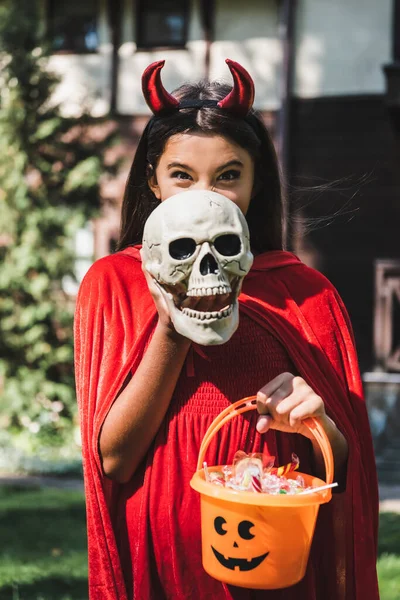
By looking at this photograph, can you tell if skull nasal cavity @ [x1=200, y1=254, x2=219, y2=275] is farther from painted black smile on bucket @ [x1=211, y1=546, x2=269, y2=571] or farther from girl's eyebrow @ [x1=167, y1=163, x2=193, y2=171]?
painted black smile on bucket @ [x1=211, y1=546, x2=269, y2=571]

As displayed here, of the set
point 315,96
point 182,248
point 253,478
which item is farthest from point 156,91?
point 315,96

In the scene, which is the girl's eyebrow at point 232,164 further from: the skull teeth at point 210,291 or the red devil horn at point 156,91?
the skull teeth at point 210,291

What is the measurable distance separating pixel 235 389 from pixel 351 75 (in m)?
9.92

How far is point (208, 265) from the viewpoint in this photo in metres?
1.70

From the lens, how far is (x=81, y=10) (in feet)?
40.2

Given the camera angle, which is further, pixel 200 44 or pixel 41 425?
pixel 200 44

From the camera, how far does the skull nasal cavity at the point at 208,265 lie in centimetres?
168

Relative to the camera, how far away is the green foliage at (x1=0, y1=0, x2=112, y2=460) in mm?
10508

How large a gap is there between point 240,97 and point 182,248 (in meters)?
0.54

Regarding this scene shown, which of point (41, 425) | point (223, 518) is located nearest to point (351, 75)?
point (41, 425)

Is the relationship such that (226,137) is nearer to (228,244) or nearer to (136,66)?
(228,244)

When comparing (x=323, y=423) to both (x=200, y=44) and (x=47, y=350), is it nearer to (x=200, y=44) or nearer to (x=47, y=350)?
(x=47, y=350)

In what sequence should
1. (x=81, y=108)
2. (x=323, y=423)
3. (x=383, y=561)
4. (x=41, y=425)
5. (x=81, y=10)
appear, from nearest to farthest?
(x=323, y=423) < (x=383, y=561) < (x=41, y=425) < (x=81, y=108) < (x=81, y=10)

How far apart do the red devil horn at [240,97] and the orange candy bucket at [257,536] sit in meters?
0.91
